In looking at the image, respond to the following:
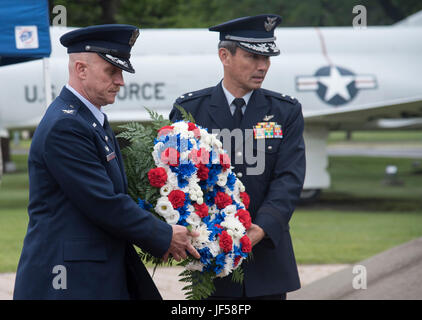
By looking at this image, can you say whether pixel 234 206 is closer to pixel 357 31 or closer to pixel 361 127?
pixel 357 31

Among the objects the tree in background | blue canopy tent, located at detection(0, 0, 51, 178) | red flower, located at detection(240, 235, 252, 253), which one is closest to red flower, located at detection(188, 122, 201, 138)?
red flower, located at detection(240, 235, 252, 253)

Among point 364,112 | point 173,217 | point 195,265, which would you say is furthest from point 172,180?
point 364,112

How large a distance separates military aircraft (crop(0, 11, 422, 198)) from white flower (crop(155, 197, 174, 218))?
888 centimetres

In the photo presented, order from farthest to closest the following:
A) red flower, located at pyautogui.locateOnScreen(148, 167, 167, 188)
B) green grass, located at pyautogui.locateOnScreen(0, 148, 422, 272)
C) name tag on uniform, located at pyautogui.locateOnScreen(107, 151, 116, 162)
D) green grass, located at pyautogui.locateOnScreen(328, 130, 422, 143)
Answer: green grass, located at pyautogui.locateOnScreen(328, 130, 422, 143) → green grass, located at pyautogui.locateOnScreen(0, 148, 422, 272) → red flower, located at pyautogui.locateOnScreen(148, 167, 167, 188) → name tag on uniform, located at pyautogui.locateOnScreen(107, 151, 116, 162)

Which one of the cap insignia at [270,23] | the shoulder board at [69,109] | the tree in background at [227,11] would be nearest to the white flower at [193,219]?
the shoulder board at [69,109]

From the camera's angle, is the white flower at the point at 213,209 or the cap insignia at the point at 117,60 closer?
the cap insignia at the point at 117,60

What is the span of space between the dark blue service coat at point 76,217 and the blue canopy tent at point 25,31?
14.4 feet

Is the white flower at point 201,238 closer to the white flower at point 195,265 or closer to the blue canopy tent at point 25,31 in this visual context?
the white flower at point 195,265

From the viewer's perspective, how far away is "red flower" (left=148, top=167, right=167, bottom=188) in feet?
8.94

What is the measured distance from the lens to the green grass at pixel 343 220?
7.52 metres

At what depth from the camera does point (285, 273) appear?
10.6 feet

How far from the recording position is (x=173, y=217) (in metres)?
2.71

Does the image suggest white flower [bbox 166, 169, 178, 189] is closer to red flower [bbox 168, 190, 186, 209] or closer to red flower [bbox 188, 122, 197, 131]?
red flower [bbox 168, 190, 186, 209]
